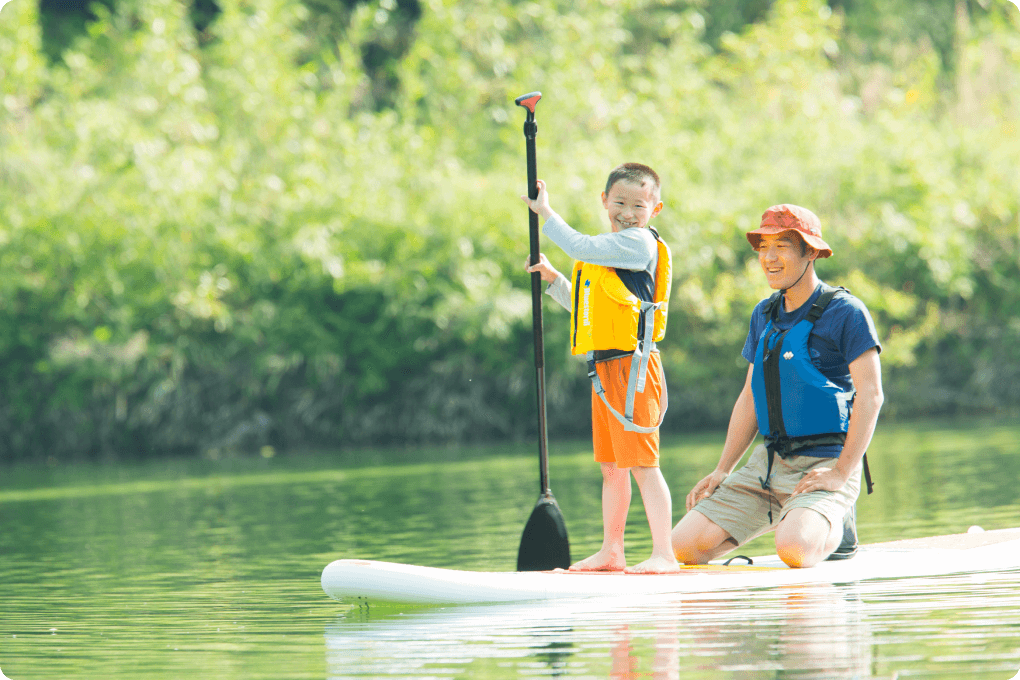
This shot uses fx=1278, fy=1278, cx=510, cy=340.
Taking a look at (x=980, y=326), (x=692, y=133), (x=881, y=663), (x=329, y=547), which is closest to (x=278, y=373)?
(x=692, y=133)

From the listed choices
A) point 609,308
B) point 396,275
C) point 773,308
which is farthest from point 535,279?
point 396,275

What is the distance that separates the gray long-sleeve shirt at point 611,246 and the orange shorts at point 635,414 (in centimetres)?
39

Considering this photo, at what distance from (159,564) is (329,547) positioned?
0.96 m

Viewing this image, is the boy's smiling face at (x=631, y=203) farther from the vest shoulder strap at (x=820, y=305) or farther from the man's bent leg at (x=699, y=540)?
the man's bent leg at (x=699, y=540)

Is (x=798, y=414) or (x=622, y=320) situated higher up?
(x=622, y=320)

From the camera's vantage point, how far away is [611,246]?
4.92 meters

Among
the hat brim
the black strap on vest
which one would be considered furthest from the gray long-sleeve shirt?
the black strap on vest

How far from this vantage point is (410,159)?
20.9m

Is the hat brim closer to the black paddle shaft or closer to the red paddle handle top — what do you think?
the black paddle shaft

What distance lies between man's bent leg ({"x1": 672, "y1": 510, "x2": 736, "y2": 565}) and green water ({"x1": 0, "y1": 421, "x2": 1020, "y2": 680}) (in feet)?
1.47

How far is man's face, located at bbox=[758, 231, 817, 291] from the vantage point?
16.9 feet

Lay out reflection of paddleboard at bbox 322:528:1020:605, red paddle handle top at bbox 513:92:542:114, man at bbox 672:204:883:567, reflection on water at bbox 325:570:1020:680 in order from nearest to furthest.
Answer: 1. reflection on water at bbox 325:570:1020:680
2. reflection of paddleboard at bbox 322:528:1020:605
3. man at bbox 672:204:883:567
4. red paddle handle top at bbox 513:92:542:114

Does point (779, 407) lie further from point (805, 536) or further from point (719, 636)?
point (719, 636)

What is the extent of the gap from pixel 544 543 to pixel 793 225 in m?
1.70
